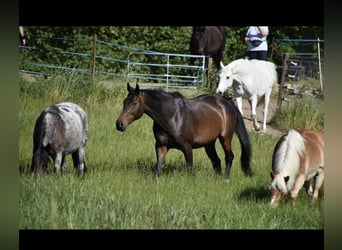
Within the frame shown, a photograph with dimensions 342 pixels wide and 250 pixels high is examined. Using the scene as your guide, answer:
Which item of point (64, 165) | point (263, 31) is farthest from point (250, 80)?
point (64, 165)

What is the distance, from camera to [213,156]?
609 centimetres

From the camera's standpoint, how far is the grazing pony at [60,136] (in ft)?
18.5

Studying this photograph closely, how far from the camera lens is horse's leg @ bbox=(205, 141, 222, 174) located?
605 centimetres

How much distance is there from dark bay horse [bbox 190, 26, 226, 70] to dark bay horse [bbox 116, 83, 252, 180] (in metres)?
0.43

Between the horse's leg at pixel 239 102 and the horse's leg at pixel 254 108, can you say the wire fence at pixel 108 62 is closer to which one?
the horse's leg at pixel 239 102

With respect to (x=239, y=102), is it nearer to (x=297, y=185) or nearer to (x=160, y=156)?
(x=160, y=156)

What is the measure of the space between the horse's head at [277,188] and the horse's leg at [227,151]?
2.01ft

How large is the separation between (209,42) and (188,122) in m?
0.77

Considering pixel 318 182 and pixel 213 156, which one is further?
pixel 213 156

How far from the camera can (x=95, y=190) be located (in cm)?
577
